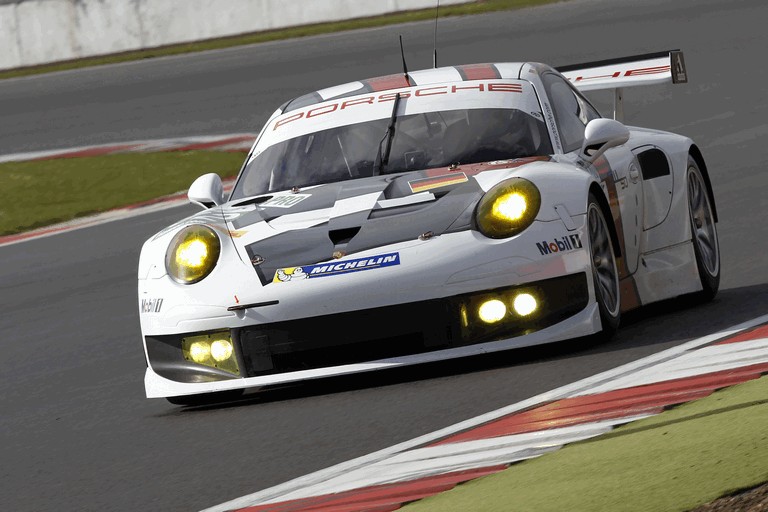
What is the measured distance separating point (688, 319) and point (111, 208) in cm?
829

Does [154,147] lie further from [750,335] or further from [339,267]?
[750,335]

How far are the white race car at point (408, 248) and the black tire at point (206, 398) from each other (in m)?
0.01

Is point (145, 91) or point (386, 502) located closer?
point (386, 502)

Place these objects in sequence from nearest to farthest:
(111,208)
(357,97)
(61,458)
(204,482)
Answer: (204,482) < (61,458) < (357,97) < (111,208)

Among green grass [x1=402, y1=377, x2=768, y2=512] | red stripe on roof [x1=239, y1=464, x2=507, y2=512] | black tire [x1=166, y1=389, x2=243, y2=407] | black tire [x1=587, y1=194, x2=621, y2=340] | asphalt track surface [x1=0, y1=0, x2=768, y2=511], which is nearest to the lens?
green grass [x1=402, y1=377, x2=768, y2=512]

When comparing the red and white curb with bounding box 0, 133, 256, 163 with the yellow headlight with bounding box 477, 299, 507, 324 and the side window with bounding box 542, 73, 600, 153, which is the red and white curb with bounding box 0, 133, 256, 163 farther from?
the yellow headlight with bounding box 477, 299, 507, 324

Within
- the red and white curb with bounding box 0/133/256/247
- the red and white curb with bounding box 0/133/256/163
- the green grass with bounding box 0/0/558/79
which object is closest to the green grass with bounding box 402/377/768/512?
the red and white curb with bounding box 0/133/256/247

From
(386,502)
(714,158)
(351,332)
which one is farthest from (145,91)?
(386,502)

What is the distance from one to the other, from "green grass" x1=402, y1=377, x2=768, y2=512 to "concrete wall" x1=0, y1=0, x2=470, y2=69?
1880 centimetres

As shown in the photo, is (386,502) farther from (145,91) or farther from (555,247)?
(145,91)

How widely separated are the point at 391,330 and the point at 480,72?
6.31 feet

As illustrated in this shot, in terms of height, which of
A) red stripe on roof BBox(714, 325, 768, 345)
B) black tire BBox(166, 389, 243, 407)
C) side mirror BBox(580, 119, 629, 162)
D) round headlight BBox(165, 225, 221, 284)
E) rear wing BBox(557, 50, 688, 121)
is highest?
rear wing BBox(557, 50, 688, 121)

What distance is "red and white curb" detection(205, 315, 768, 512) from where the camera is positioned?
443 cm

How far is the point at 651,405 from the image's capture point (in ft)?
16.3
